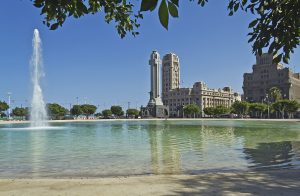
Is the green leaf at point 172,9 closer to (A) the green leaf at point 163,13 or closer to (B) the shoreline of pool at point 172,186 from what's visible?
(A) the green leaf at point 163,13

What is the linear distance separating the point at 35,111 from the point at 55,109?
7641 centimetres

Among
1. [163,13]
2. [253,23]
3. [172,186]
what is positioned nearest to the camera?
[163,13]

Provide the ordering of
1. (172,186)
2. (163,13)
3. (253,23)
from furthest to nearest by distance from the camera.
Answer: (172,186)
(253,23)
(163,13)

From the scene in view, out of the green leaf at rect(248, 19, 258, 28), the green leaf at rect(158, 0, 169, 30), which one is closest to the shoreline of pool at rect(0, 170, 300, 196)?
the green leaf at rect(248, 19, 258, 28)

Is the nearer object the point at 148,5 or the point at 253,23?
the point at 148,5

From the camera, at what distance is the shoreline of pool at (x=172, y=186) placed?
401 inches

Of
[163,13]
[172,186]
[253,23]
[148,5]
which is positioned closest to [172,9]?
[163,13]

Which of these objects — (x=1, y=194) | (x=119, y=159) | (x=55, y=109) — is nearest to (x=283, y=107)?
(x=55, y=109)

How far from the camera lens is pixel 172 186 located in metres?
10.8

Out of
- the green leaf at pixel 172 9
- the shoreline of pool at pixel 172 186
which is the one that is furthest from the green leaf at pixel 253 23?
the shoreline of pool at pixel 172 186

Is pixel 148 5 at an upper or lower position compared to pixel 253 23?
lower

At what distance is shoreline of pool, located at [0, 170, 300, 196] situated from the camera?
1019 cm

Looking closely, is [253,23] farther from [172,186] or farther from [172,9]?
[172,186]

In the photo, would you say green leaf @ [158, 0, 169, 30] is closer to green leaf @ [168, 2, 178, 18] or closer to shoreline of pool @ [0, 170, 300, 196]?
green leaf @ [168, 2, 178, 18]
